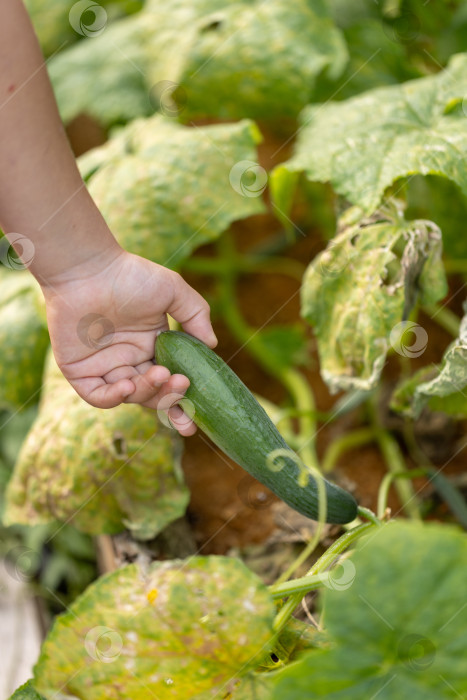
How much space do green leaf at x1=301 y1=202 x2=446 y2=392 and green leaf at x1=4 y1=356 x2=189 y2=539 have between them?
1.00 ft

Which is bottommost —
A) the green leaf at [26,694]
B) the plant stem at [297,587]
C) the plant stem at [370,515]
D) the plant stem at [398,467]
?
the plant stem at [398,467]

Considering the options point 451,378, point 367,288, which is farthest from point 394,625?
point 367,288

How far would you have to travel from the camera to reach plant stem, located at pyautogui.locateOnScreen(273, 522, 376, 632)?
2.80 feet

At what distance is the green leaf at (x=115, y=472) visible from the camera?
121 cm

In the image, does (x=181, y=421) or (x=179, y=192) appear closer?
(x=181, y=421)

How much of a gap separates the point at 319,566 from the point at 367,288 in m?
0.43


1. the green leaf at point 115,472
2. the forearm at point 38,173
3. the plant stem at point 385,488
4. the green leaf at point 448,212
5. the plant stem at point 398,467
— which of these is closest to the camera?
the forearm at point 38,173

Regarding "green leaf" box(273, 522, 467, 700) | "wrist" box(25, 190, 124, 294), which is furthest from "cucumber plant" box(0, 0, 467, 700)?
"wrist" box(25, 190, 124, 294)

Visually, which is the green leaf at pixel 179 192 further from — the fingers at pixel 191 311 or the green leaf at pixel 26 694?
the green leaf at pixel 26 694

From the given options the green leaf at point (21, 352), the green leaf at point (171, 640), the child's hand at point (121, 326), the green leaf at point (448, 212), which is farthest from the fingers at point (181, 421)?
the green leaf at point (448, 212)

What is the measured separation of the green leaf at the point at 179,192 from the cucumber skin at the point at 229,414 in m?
0.41

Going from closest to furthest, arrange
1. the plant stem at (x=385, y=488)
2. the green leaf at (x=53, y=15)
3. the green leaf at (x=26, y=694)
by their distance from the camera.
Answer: the green leaf at (x=26, y=694) < the plant stem at (x=385, y=488) < the green leaf at (x=53, y=15)

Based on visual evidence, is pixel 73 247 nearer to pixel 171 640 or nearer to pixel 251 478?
pixel 171 640

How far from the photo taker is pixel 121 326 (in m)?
0.95
